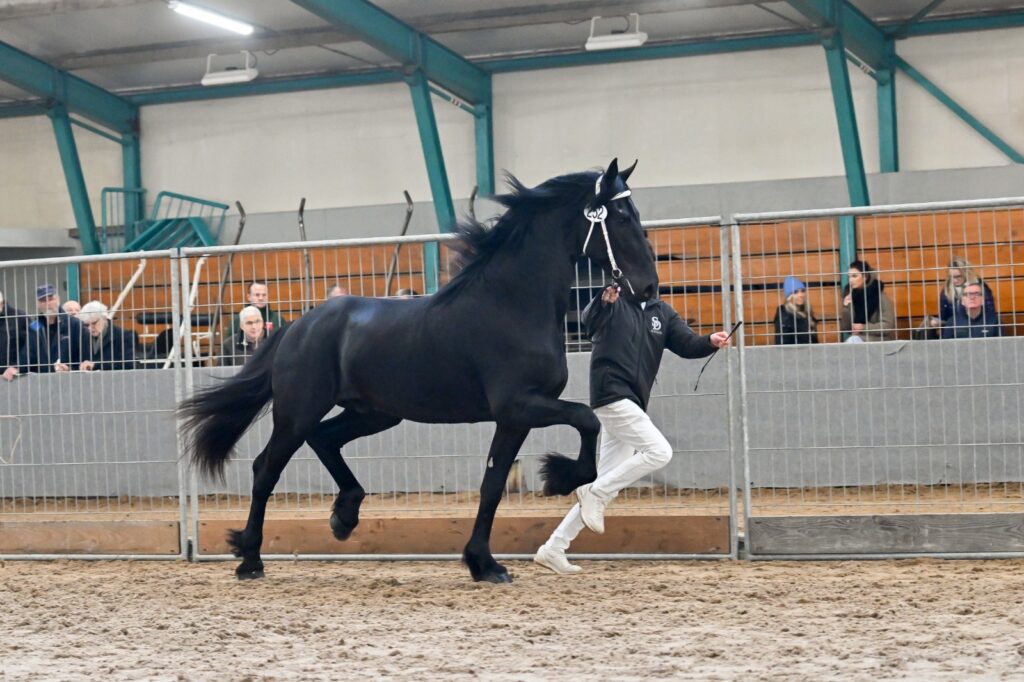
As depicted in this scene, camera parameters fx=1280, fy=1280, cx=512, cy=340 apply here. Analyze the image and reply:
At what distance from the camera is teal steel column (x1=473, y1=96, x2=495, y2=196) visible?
56.5 ft

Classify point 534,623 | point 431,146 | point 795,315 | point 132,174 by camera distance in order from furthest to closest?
point 132,174
point 431,146
point 795,315
point 534,623

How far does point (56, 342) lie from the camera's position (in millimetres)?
8172

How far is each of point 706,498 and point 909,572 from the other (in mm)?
1211

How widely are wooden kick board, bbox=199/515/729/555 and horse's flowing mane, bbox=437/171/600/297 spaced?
5.29ft

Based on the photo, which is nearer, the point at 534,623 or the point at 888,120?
the point at 534,623

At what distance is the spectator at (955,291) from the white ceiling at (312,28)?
860cm

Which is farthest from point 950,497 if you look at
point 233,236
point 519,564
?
point 233,236

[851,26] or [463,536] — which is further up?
[851,26]

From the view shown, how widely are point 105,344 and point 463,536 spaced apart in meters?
2.61

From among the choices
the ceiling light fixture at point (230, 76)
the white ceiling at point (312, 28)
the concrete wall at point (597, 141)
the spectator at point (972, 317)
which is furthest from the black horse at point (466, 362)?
the ceiling light fixture at point (230, 76)

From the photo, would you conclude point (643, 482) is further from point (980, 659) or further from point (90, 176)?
point (90, 176)

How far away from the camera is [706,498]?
7230 millimetres

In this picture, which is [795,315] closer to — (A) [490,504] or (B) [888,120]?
(A) [490,504]

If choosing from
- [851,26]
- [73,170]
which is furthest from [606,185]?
[73,170]
